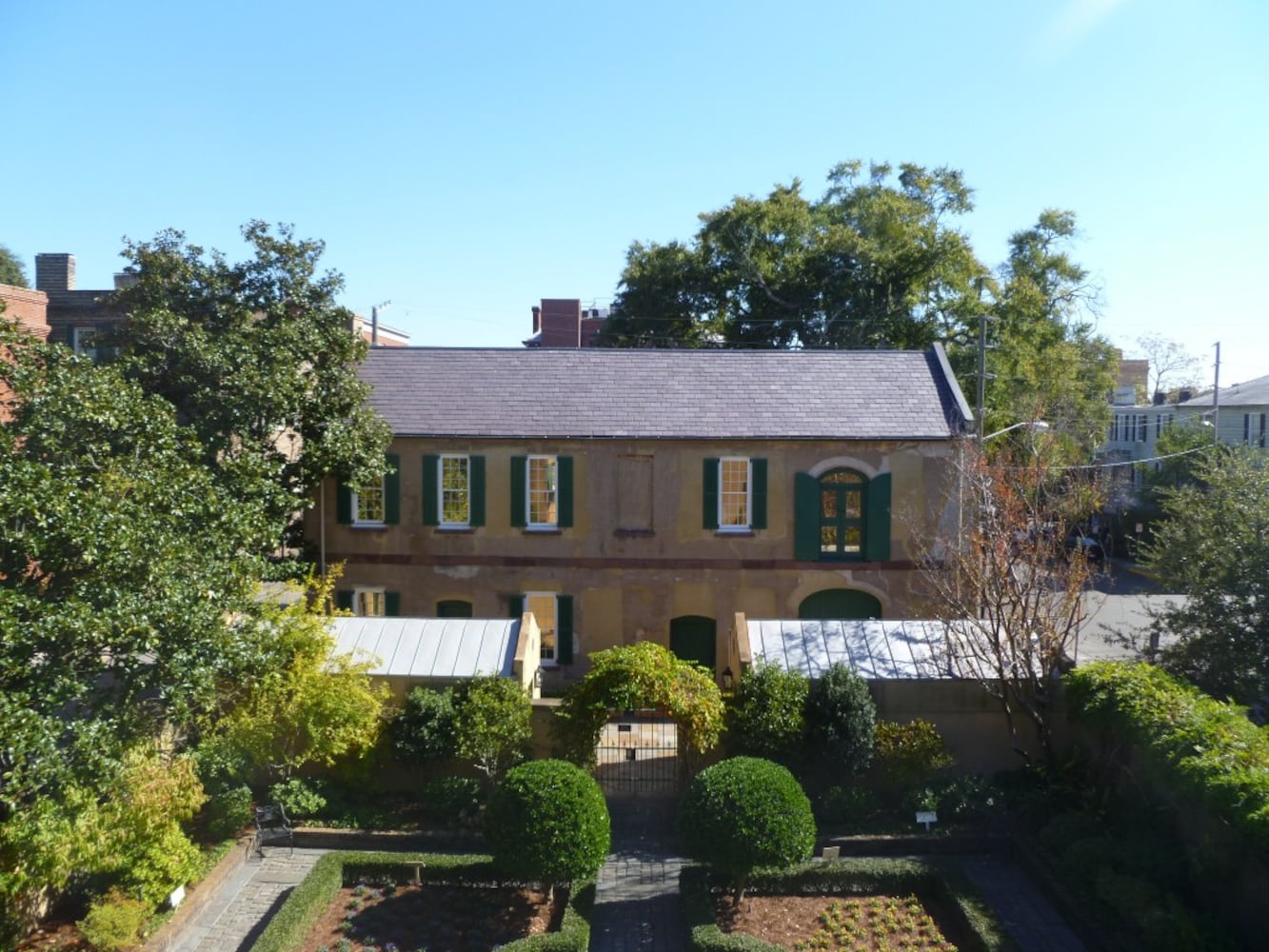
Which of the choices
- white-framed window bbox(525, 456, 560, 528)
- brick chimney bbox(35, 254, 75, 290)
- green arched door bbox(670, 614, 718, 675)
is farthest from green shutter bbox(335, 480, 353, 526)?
brick chimney bbox(35, 254, 75, 290)

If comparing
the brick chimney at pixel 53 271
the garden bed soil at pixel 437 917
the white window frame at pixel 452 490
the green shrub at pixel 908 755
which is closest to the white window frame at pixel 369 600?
the white window frame at pixel 452 490

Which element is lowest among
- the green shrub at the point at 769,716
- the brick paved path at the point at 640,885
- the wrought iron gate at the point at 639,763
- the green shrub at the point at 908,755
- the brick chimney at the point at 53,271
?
the brick paved path at the point at 640,885

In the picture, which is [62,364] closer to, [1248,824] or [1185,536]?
[1248,824]

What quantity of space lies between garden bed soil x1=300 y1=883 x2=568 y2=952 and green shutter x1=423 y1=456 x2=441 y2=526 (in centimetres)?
1050

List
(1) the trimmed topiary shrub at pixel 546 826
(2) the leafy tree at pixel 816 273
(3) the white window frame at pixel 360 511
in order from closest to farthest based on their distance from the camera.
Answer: (1) the trimmed topiary shrub at pixel 546 826 < (3) the white window frame at pixel 360 511 < (2) the leafy tree at pixel 816 273

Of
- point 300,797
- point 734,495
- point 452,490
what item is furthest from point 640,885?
point 452,490

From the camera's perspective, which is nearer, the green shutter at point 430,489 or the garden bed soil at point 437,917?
the garden bed soil at point 437,917

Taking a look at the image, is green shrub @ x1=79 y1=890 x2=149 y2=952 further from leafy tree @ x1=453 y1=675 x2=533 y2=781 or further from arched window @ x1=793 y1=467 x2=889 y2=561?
arched window @ x1=793 y1=467 x2=889 y2=561

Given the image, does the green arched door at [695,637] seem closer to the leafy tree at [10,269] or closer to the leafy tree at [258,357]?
the leafy tree at [258,357]

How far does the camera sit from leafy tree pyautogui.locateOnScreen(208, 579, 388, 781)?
1391 cm

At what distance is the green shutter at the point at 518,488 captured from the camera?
2269 cm

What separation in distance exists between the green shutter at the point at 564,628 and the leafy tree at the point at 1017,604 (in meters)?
8.44

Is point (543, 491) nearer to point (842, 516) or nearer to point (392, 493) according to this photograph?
point (392, 493)

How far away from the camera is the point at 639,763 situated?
1678 cm
